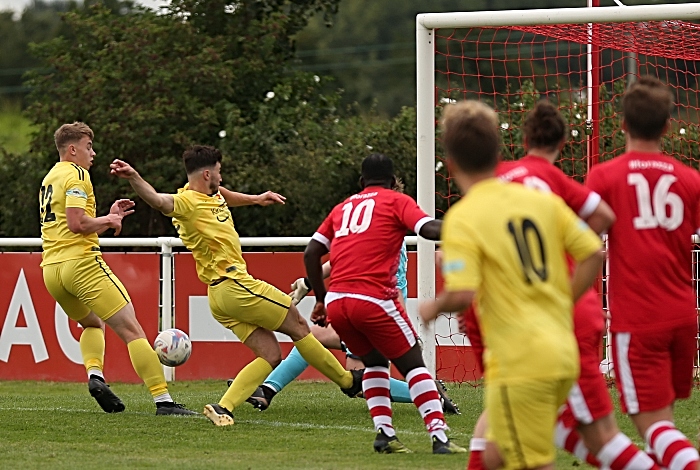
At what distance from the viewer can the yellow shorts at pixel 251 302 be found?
8.53 meters

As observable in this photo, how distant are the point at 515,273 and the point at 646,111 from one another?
1.42 meters

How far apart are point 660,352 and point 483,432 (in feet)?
2.75

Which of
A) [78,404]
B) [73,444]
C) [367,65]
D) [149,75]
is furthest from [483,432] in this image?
[367,65]

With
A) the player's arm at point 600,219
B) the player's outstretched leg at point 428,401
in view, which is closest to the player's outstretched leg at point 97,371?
the player's outstretched leg at point 428,401

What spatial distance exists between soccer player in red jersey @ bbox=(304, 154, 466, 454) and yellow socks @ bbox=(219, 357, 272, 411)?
1475mm

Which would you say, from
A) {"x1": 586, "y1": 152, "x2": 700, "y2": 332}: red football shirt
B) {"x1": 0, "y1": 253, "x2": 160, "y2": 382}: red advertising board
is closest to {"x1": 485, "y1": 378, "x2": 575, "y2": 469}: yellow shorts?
{"x1": 586, "y1": 152, "x2": 700, "y2": 332}: red football shirt

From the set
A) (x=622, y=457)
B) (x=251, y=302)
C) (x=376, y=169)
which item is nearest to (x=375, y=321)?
(x=376, y=169)

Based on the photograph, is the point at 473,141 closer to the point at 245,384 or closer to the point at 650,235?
the point at 650,235

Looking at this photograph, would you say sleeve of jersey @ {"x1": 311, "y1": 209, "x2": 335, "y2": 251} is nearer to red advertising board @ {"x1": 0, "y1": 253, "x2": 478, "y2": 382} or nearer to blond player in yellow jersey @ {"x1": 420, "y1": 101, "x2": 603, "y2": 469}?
blond player in yellow jersey @ {"x1": 420, "y1": 101, "x2": 603, "y2": 469}

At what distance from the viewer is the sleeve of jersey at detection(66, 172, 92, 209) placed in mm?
8828

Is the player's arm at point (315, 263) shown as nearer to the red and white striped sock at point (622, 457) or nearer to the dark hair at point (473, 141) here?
the red and white striped sock at point (622, 457)

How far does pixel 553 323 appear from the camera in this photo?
441cm

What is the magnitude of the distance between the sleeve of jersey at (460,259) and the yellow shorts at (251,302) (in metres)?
4.27

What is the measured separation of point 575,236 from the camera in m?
4.49
